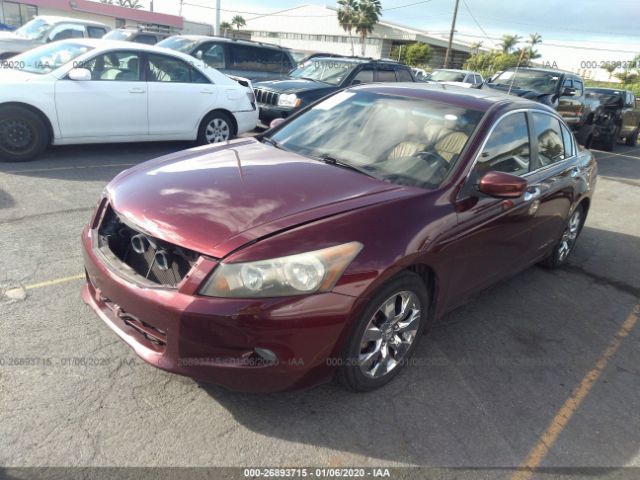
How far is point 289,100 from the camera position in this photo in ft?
30.4

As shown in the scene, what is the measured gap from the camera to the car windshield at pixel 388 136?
10.5 ft

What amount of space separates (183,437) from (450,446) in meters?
1.33

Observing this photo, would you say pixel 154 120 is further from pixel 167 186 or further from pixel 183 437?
pixel 183 437

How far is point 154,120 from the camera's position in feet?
24.4

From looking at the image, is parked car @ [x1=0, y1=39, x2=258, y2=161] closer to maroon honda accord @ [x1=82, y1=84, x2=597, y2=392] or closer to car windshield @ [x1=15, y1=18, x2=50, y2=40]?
maroon honda accord @ [x1=82, y1=84, x2=597, y2=392]

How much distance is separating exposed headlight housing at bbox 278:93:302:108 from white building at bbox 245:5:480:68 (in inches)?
2091

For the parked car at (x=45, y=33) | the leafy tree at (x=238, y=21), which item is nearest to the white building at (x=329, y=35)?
the leafy tree at (x=238, y=21)

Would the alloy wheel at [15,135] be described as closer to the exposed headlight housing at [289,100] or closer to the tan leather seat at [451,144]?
the exposed headlight housing at [289,100]

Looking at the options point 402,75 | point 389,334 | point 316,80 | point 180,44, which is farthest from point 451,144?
point 180,44

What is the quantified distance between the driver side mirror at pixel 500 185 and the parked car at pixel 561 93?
9.99m

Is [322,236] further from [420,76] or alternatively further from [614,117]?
[420,76]

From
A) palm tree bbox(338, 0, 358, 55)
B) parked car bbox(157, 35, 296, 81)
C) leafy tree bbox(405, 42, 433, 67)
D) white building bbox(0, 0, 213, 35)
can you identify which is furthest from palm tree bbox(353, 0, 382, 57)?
parked car bbox(157, 35, 296, 81)

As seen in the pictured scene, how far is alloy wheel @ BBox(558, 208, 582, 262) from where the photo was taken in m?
4.89

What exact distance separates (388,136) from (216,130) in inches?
211
